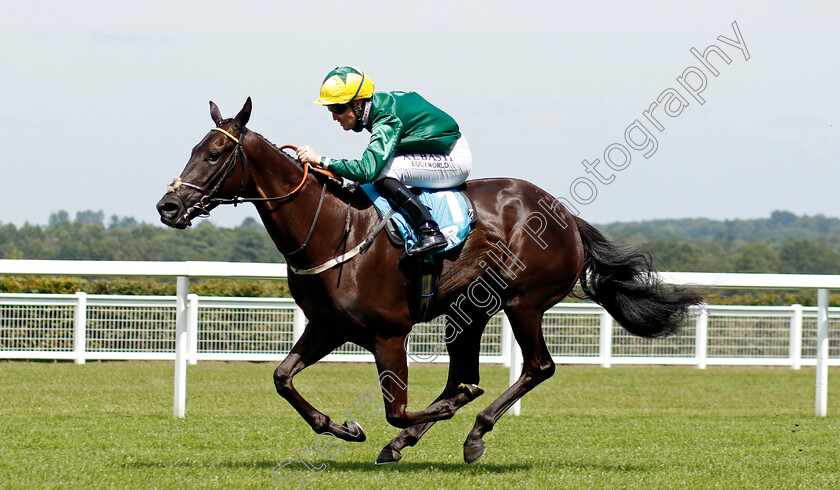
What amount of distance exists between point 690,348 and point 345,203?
351 inches

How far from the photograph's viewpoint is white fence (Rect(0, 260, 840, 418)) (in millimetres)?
6586

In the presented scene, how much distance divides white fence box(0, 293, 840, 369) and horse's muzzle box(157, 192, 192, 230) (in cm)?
585

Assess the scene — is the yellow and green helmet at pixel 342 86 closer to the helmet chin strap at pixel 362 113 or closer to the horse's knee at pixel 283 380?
the helmet chin strap at pixel 362 113

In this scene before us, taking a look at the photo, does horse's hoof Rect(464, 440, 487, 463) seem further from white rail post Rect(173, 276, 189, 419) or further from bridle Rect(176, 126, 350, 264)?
white rail post Rect(173, 276, 189, 419)

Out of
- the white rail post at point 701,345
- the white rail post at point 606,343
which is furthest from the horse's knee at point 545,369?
the white rail post at point 701,345

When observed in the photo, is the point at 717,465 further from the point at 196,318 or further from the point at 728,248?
the point at 728,248

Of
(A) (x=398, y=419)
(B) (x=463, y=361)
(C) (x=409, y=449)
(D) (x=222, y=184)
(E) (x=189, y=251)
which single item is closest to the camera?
(D) (x=222, y=184)

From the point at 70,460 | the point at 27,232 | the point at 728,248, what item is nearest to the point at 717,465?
the point at 70,460


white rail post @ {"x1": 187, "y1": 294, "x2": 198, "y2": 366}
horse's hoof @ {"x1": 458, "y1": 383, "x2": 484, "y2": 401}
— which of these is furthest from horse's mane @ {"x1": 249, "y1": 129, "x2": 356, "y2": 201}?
white rail post @ {"x1": 187, "y1": 294, "x2": 198, "y2": 366}

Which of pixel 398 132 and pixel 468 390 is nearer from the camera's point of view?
pixel 398 132

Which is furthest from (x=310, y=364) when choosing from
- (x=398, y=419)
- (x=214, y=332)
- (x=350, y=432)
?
(x=214, y=332)

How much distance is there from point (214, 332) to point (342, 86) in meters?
7.01

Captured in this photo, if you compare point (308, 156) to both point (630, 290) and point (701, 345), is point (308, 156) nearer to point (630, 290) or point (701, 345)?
point (630, 290)

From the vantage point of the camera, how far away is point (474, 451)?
4.98 metres
